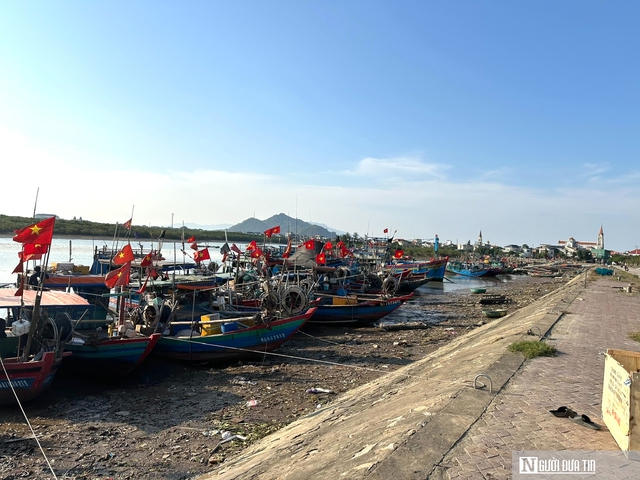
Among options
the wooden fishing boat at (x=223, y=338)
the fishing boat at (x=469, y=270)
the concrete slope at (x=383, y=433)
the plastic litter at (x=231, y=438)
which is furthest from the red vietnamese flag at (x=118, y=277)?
the fishing boat at (x=469, y=270)

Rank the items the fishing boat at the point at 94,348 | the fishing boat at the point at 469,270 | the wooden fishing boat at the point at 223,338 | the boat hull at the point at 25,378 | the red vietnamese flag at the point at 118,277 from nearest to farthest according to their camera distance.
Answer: the boat hull at the point at 25,378, the fishing boat at the point at 94,348, the red vietnamese flag at the point at 118,277, the wooden fishing boat at the point at 223,338, the fishing boat at the point at 469,270

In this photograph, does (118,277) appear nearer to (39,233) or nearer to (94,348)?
(94,348)

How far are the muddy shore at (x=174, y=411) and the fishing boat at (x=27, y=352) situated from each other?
21.9 inches

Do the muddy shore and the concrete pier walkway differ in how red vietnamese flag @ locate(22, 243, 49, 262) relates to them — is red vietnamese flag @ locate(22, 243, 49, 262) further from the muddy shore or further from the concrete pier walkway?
the concrete pier walkway

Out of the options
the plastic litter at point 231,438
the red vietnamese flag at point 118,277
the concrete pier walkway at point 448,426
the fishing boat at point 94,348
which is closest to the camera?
the concrete pier walkway at point 448,426

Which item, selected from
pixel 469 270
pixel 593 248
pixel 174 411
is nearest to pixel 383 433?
pixel 174 411

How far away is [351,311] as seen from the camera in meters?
22.8

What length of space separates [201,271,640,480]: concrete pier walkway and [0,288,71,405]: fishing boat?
20.3 ft

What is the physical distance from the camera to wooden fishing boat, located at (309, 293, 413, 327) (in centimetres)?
2267

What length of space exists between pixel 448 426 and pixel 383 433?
0.91 metres

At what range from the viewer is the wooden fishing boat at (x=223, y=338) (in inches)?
573

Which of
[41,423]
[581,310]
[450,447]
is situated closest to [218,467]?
[450,447]

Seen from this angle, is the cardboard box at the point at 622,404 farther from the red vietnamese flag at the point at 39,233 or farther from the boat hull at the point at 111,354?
the red vietnamese flag at the point at 39,233

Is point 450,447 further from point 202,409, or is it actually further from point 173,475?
point 202,409
